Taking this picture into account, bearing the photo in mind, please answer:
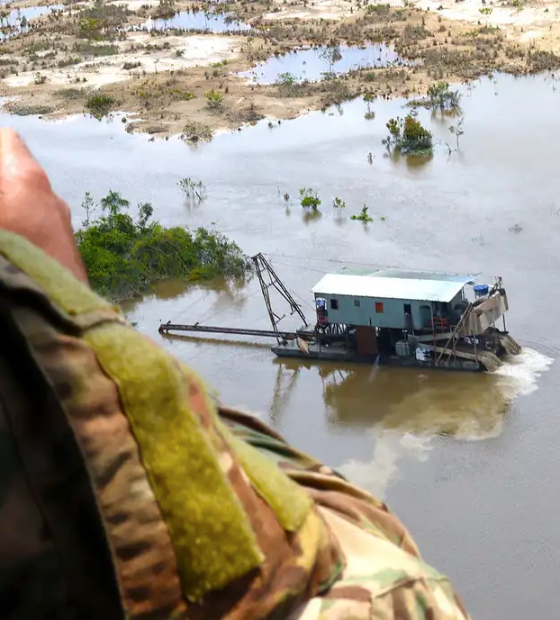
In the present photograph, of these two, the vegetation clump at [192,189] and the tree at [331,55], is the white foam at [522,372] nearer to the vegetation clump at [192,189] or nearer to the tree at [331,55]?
the vegetation clump at [192,189]

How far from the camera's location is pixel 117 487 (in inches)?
44.0

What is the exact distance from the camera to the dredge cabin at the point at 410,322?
1400cm

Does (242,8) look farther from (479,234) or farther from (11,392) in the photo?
(11,392)

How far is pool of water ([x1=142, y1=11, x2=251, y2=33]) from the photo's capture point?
113 ft

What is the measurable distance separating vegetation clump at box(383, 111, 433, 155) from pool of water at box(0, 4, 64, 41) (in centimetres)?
1769

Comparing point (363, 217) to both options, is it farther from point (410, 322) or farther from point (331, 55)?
point (331, 55)

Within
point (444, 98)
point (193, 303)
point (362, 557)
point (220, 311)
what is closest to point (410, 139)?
point (444, 98)

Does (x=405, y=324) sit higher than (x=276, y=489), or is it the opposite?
(x=276, y=489)

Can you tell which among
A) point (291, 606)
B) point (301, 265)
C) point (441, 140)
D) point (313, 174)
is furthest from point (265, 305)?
point (291, 606)

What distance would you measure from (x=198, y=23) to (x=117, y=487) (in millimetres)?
35676

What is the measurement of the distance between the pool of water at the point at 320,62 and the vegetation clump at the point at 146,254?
35.1 ft

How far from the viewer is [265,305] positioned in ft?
55.2

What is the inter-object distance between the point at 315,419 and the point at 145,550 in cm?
1241

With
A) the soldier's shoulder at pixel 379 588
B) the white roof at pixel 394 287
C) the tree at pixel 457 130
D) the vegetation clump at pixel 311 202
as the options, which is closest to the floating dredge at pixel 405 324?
the white roof at pixel 394 287
